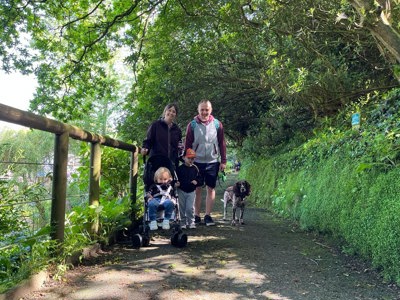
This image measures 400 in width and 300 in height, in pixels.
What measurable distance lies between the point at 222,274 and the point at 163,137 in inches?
97.2

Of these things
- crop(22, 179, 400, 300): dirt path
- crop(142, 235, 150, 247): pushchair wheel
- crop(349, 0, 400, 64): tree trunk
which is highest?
crop(349, 0, 400, 64): tree trunk

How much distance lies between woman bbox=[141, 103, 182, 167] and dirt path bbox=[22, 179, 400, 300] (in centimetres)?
129

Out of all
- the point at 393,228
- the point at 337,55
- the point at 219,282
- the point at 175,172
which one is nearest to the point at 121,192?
the point at 175,172

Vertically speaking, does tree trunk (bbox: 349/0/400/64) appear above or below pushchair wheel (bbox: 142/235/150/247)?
above

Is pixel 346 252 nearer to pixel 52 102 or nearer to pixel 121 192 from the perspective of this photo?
pixel 121 192

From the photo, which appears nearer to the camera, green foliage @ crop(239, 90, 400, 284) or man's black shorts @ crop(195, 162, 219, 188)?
green foliage @ crop(239, 90, 400, 284)

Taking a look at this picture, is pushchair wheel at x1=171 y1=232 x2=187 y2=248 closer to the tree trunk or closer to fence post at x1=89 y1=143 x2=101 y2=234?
fence post at x1=89 y1=143 x2=101 y2=234

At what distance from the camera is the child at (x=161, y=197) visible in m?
5.03

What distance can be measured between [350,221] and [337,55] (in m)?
7.04

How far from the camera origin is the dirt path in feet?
10.9

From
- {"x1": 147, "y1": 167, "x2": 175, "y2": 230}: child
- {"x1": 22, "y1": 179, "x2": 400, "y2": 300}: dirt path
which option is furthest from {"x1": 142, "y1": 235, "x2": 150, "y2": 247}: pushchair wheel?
{"x1": 147, "y1": 167, "x2": 175, "y2": 230}: child

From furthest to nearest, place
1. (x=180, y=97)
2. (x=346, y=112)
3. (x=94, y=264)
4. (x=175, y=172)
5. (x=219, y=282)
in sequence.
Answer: (x=180, y=97) < (x=346, y=112) < (x=175, y=172) < (x=94, y=264) < (x=219, y=282)

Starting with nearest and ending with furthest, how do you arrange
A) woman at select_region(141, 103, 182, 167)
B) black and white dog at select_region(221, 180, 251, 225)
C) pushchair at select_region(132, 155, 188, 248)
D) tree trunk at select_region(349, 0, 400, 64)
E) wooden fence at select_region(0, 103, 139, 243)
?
1. wooden fence at select_region(0, 103, 139, 243)
2. pushchair at select_region(132, 155, 188, 248)
3. tree trunk at select_region(349, 0, 400, 64)
4. woman at select_region(141, 103, 182, 167)
5. black and white dog at select_region(221, 180, 251, 225)

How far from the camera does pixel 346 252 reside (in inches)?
187
